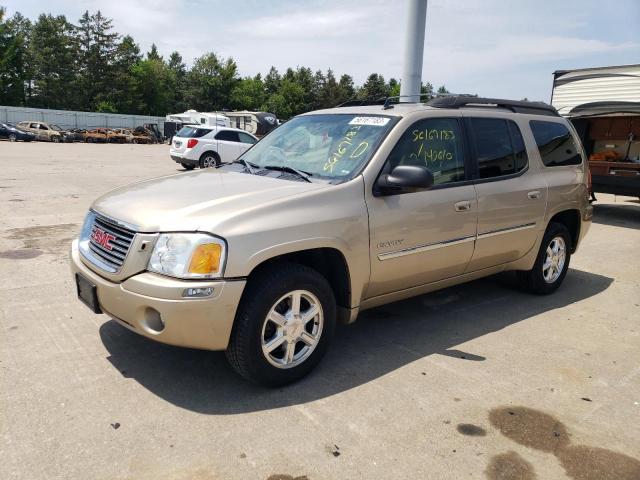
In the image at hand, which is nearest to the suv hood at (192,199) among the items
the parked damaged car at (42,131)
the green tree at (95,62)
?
the parked damaged car at (42,131)

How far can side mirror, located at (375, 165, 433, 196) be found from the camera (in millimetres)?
3576

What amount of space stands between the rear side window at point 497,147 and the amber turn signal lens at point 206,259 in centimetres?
251

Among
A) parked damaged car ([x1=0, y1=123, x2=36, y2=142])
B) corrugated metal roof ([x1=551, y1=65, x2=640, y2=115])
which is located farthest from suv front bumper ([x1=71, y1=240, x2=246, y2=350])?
parked damaged car ([x1=0, y1=123, x2=36, y2=142])

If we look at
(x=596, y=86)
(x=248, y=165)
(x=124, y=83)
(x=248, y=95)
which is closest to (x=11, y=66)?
(x=124, y=83)

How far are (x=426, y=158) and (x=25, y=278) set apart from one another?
4098 mm

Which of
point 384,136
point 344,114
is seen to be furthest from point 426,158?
point 344,114

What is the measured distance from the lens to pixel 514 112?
5.05 m

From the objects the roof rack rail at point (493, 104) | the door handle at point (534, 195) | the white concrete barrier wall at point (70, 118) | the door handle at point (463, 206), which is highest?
the white concrete barrier wall at point (70, 118)

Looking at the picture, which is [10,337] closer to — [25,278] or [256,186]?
[25,278]

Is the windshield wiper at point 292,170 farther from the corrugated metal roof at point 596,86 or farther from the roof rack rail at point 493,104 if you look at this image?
the corrugated metal roof at point 596,86

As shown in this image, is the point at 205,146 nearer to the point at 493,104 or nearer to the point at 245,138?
the point at 245,138

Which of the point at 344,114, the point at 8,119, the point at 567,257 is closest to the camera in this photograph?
the point at 344,114

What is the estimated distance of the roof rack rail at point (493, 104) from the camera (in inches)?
176

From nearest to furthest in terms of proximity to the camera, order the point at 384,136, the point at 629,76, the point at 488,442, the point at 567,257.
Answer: the point at 488,442 → the point at 384,136 → the point at 567,257 → the point at 629,76
